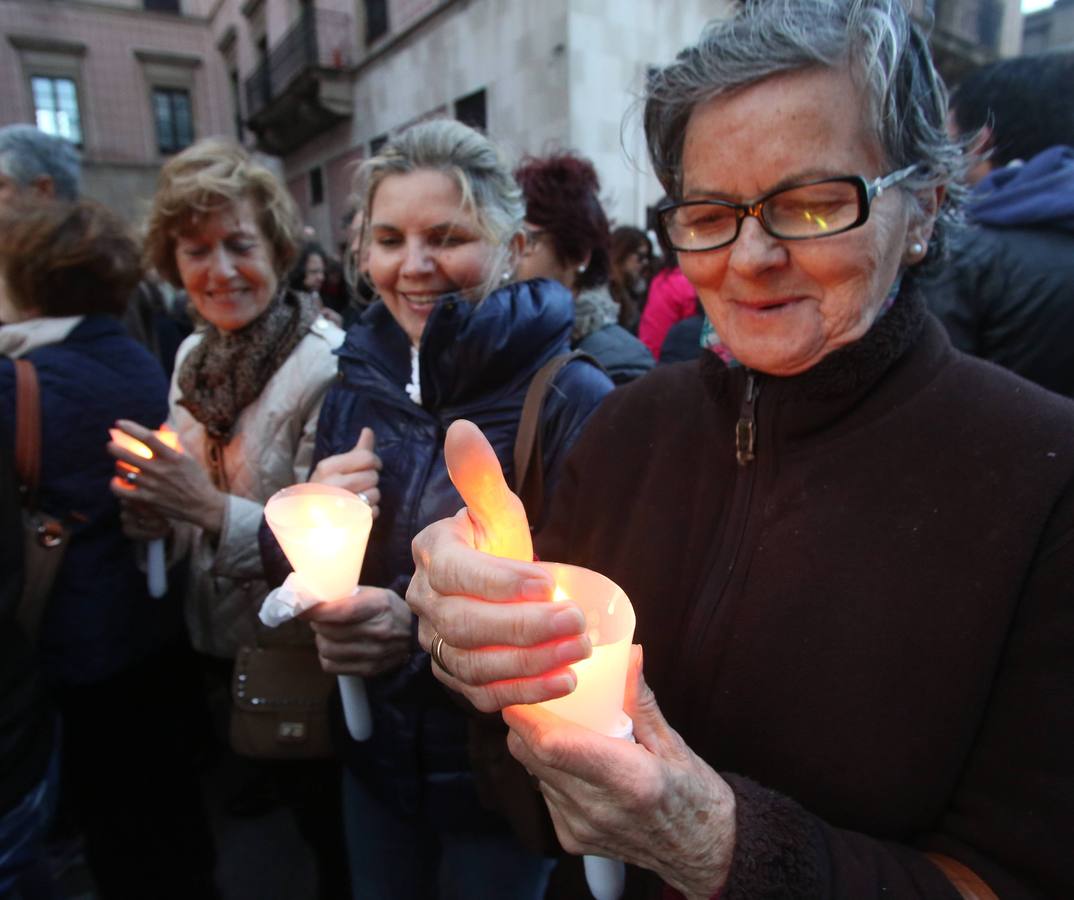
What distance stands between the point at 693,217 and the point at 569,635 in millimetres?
809

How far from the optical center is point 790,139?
3.39 feet

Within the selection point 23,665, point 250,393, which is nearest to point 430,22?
point 250,393

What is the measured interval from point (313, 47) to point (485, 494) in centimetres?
1973

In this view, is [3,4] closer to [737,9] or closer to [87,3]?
[87,3]

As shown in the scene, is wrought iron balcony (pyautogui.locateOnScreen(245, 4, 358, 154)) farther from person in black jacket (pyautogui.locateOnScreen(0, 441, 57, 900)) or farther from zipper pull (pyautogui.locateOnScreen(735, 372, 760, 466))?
zipper pull (pyautogui.locateOnScreen(735, 372, 760, 466))

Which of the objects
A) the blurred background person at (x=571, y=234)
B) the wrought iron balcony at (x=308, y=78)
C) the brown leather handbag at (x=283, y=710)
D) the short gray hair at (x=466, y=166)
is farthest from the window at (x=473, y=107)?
the brown leather handbag at (x=283, y=710)

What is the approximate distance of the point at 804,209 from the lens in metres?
1.05

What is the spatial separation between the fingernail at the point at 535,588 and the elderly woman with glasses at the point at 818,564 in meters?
0.02

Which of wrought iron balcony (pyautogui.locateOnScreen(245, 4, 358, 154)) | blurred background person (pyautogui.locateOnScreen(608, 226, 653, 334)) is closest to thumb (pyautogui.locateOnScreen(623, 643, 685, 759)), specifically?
blurred background person (pyautogui.locateOnScreen(608, 226, 653, 334))

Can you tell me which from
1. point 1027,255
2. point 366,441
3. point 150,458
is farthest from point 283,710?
point 1027,255

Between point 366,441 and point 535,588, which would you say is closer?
point 535,588

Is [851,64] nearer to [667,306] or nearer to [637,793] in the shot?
[637,793]

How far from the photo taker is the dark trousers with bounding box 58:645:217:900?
87.7 inches

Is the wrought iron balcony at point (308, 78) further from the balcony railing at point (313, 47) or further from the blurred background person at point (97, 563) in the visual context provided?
the blurred background person at point (97, 563)
